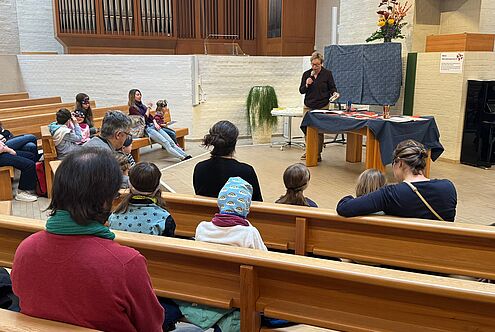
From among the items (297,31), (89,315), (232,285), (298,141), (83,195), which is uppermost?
(297,31)

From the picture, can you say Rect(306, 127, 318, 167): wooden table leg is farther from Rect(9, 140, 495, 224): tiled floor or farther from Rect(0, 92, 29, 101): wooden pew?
Rect(0, 92, 29, 101): wooden pew

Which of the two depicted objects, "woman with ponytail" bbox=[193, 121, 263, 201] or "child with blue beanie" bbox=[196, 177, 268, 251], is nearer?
"child with blue beanie" bbox=[196, 177, 268, 251]

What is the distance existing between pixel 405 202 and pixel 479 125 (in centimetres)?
466

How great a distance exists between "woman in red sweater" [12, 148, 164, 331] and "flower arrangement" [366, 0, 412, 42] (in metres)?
6.67

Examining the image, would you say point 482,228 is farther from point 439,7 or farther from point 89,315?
point 439,7

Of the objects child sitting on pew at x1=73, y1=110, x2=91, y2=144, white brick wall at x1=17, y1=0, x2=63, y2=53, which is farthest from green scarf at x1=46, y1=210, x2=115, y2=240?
white brick wall at x1=17, y1=0, x2=63, y2=53

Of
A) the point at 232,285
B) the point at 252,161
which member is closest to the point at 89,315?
the point at 232,285

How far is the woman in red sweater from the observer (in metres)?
1.26

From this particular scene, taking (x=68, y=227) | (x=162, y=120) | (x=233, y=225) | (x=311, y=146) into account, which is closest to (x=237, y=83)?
(x=162, y=120)

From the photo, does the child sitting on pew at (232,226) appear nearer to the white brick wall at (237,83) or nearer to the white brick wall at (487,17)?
the white brick wall at (487,17)

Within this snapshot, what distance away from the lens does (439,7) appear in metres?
7.82

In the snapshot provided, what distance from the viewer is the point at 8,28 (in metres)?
10.4

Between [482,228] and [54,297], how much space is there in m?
1.86

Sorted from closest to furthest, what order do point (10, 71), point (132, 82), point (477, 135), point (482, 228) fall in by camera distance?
1. point (482, 228)
2. point (477, 135)
3. point (132, 82)
4. point (10, 71)
